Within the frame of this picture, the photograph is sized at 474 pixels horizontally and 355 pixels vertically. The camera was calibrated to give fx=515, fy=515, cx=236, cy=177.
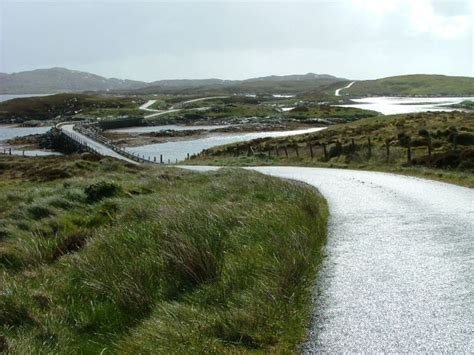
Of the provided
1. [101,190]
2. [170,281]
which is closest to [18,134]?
[101,190]

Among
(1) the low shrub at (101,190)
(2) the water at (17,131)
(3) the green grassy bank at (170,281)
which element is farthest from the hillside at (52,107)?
(3) the green grassy bank at (170,281)

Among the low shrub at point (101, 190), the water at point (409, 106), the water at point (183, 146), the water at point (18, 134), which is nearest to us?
the low shrub at point (101, 190)

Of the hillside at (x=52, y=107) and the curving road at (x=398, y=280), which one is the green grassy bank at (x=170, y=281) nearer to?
the curving road at (x=398, y=280)

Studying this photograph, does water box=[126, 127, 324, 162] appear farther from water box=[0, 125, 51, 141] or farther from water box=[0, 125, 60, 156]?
water box=[0, 125, 51, 141]

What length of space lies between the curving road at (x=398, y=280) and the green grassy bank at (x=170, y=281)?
0.42 m

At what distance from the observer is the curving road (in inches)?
221

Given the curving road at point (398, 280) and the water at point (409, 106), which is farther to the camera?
the water at point (409, 106)

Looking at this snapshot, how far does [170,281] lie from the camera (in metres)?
7.62

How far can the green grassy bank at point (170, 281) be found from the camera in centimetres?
580

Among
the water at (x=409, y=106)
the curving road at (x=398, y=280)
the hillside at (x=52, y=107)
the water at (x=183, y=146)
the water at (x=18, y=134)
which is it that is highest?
the hillside at (x=52, y=107)

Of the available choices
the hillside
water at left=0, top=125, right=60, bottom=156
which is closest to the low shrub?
water at left=0, top=125, right=60, bottom=156

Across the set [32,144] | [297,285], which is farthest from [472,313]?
[32,144]

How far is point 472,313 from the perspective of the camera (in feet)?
20.2

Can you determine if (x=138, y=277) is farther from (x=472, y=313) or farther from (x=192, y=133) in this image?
(x=192, y=133)
